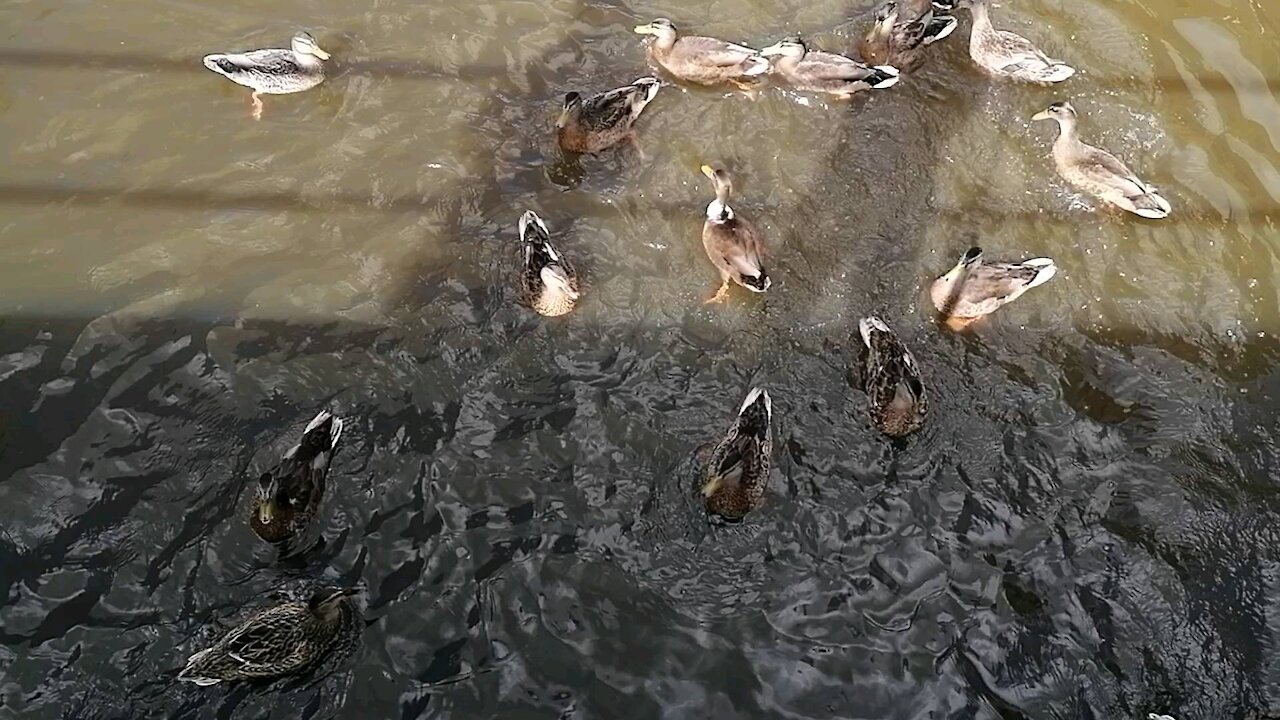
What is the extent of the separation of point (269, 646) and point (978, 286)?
→ 182 inches

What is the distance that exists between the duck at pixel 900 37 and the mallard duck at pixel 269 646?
5833 millimetres

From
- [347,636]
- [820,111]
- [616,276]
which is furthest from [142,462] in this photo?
[820,111]

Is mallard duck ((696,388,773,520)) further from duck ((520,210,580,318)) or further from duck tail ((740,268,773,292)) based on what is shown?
duck ((520,210,580,318))

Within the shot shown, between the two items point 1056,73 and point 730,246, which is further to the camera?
point 1056,73

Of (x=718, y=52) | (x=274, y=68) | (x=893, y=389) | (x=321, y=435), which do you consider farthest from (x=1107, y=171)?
(x=274, y=68)

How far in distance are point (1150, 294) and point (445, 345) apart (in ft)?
15.6

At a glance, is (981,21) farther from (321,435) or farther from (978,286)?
(321,435)

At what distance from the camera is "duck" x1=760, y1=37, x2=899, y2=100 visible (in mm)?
7375

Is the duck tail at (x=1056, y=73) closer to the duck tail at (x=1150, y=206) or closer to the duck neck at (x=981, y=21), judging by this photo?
the duck neck at (x=981, y=21)

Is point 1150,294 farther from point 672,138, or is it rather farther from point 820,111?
point 672,138

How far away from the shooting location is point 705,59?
744cm

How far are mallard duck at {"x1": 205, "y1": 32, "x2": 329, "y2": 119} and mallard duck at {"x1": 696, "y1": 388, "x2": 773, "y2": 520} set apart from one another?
14.0ft

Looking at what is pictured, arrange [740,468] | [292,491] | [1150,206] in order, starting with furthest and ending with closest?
[1150,206] < [740,468] < [292,491]

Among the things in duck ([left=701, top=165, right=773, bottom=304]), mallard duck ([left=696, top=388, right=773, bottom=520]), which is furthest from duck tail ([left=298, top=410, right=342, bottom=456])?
duck ([left=701, top=165, right=773, bottom=304])
